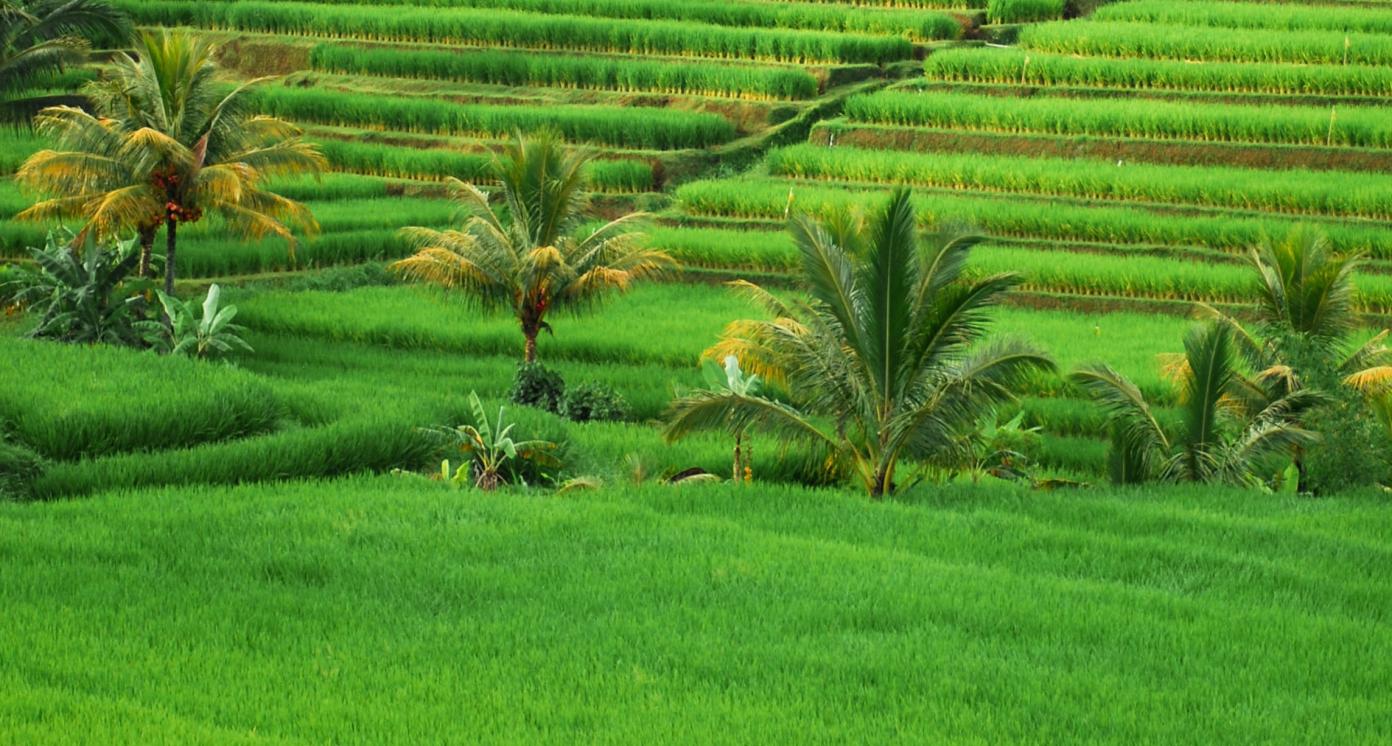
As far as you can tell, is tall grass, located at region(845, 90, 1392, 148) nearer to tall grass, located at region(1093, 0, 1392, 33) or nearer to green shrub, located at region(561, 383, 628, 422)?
tall grass, located at region(1093, 0, 1392, 33)

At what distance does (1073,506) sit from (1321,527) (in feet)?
5.18

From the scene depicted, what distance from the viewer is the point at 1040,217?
22281 mm

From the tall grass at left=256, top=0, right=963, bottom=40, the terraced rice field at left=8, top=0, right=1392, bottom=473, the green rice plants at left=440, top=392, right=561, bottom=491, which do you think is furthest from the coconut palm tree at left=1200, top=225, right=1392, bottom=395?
the tall grass at left=256, top=0, right=963, bottom=40

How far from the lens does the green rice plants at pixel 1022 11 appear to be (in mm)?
31859

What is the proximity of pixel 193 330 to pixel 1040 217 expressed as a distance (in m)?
10.0

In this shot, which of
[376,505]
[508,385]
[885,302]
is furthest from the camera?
[508,385]

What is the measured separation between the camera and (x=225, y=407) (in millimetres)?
13664

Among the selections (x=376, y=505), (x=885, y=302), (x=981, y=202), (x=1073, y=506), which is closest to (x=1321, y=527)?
Result: (x=1073, y=506)

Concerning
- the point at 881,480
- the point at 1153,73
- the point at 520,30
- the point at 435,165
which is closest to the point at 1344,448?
the point at 881,480

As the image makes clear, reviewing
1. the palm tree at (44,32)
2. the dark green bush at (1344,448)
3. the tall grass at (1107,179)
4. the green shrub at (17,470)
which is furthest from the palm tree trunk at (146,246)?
the dark green bush at (1344,448)

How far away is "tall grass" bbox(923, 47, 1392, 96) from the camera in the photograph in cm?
2603

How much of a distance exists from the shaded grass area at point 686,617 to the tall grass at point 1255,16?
1792cm

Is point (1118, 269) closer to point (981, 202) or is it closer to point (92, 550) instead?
point (981, 202)

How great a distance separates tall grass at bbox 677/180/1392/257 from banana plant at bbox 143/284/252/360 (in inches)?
270
